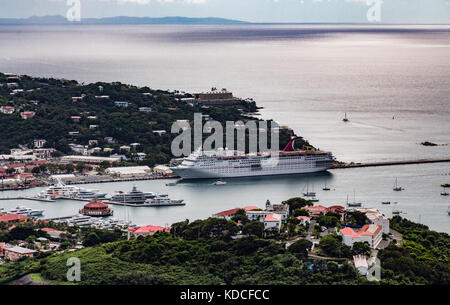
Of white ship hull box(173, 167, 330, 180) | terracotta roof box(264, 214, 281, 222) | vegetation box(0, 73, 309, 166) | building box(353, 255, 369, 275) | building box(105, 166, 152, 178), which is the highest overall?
vegetation box(0, 73, 309, 166)

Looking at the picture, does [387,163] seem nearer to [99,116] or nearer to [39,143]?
[39,143]

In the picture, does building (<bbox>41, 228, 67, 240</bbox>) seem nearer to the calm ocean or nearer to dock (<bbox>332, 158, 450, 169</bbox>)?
the calm ocean

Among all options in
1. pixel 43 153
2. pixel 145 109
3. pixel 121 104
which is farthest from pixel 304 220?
pixel 121 104

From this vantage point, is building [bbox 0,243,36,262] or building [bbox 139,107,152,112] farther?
building [bbox 139,107,152,112]

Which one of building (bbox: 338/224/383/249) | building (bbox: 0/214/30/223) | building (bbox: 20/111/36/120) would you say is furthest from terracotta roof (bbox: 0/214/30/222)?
building (bbox: 20/111/36/120)

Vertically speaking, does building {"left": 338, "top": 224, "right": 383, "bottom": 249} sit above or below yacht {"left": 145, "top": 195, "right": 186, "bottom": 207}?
above

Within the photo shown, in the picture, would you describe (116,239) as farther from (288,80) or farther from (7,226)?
(288,80)

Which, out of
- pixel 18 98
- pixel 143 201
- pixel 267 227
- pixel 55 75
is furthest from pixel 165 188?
pixel 55 75
